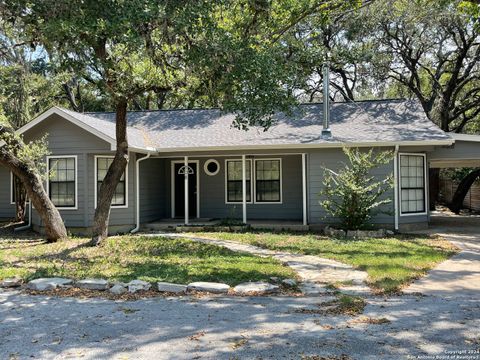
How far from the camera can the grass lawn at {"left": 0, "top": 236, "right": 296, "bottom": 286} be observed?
719 centimetres

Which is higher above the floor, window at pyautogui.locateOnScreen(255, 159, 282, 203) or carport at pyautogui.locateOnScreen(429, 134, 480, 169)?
carport at pyautogui.locateOnScreen(429, 134, 480, 169)

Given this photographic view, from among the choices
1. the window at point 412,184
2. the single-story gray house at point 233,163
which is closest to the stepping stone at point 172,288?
the single-story gray house at point 233,163

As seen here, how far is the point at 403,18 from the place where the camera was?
18922mm

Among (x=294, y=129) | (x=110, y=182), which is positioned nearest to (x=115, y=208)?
(x=110, y=182)

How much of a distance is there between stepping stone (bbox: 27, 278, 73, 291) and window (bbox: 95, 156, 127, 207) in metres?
6.17

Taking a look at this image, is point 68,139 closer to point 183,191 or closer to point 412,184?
point 183,191

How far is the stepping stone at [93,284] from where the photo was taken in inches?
259

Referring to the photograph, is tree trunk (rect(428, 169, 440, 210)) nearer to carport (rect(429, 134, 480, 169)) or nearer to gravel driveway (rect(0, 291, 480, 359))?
carport (rect(429, 134, 480, 169))

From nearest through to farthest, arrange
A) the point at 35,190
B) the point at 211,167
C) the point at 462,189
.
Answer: the point at 35,190 < the point at 211,167 < the point at 462,189

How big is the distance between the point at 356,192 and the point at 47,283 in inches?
307

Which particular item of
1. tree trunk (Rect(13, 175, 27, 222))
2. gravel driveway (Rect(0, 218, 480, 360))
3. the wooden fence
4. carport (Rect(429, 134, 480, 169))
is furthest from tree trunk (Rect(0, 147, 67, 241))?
the wooden fence

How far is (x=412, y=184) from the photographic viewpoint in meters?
13.5

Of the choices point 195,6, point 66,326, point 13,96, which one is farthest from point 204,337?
point 13,96

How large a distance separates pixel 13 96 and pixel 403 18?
53.1 ft
